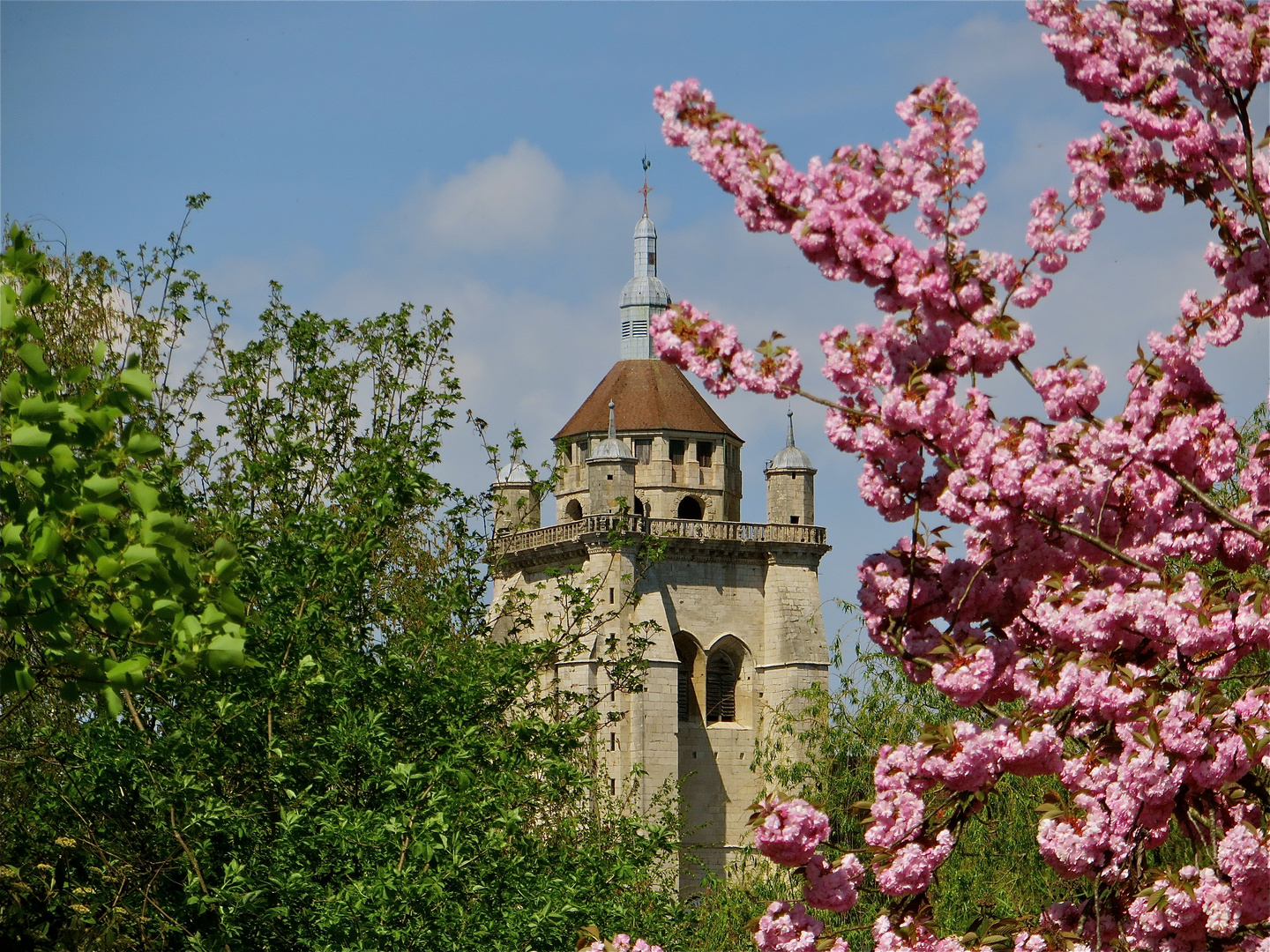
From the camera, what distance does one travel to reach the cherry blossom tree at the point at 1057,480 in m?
7.18

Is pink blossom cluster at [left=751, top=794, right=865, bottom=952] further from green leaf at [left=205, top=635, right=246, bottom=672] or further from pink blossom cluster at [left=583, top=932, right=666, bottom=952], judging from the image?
green leaf at [left=205, top=635, right=246, bottom=672]

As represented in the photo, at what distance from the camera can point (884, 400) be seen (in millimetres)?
7516

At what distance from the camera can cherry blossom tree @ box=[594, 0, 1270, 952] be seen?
7184mm

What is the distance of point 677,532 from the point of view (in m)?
65.4

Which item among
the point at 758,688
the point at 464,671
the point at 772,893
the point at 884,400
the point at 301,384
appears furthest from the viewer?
the point at 758,688

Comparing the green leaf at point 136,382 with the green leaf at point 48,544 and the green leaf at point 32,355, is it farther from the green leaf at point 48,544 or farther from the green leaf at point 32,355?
the green leaf at point 48,544

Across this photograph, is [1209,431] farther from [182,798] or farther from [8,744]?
[8,744]

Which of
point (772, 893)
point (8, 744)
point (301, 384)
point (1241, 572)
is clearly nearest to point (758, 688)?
point (772, 893)

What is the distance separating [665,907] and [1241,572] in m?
9.21

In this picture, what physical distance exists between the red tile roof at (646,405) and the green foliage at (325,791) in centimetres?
5238

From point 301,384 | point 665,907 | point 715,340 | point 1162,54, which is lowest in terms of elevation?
point 665,907

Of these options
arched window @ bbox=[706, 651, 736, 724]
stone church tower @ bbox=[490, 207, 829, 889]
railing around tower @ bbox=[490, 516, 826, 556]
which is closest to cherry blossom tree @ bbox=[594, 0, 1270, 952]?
stone church tower @ bbox=[490, 207, 829, 889]

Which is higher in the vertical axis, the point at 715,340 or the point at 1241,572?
the point at 715,340

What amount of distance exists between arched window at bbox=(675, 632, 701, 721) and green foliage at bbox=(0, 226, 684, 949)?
4819 centimetres
